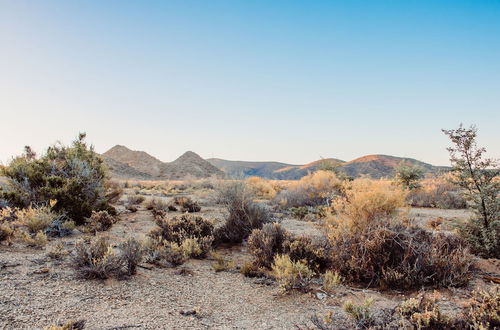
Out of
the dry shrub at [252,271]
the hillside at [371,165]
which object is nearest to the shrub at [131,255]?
the dry shrub at [252,271]

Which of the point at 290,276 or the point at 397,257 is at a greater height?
the point at 397,257

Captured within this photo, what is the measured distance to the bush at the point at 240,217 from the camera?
7914mm

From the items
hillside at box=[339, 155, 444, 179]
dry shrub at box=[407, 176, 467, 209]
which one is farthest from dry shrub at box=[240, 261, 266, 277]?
hillside at box=[339, 155, 444, 179]

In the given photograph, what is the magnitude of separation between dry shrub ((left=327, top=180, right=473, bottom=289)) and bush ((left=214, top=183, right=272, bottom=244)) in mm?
2634

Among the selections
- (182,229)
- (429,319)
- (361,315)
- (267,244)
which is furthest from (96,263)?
(429,319)

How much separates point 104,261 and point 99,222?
4128 millimetres

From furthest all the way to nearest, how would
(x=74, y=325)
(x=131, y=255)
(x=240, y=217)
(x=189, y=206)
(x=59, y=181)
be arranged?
1. (x=189, y=206)
2. (x=59, y=181)
3. (x=240, y=217)
4. (x=131, y=255)
5. (x=74, y=325)

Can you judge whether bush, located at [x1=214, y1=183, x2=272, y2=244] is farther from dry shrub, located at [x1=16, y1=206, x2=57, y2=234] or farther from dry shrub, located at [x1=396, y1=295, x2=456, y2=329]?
dry shrub, located at [x1=396, y1=295, x2=456, y2=329]

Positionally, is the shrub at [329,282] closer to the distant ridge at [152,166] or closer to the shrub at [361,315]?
the shrub at [361,315]

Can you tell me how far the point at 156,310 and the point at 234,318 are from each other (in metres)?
1.00

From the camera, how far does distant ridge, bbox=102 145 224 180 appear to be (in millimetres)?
62844

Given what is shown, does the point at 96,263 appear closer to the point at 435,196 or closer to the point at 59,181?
the point at 59,181

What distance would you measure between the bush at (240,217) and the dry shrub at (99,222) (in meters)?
3.24

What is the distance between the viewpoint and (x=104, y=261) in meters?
4.73
